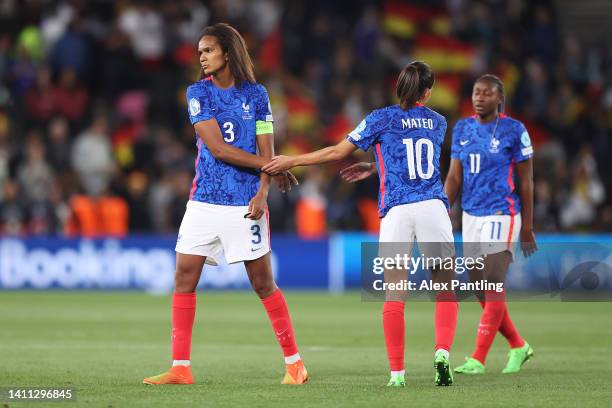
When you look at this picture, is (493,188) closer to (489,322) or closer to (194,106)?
(489,322)

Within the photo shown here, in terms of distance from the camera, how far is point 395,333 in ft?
26.4

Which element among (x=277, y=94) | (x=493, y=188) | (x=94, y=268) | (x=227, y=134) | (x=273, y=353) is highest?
(x=277, y=94)

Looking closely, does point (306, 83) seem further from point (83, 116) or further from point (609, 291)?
point (609, 291)

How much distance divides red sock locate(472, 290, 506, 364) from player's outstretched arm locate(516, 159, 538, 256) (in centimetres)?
50

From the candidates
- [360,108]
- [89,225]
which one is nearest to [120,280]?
[89,225]

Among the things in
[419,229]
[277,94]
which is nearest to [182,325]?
[419,229]

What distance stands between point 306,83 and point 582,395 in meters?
16.6

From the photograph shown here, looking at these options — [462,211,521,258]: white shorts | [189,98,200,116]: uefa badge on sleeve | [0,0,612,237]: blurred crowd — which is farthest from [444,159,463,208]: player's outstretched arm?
[0,0,612,237]: blurred crowd

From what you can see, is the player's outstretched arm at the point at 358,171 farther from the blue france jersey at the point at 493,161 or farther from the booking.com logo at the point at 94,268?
the booking.com logo at the point at 94,268

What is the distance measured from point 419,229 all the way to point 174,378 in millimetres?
1966

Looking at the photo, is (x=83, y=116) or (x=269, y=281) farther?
(x=83, y=116)

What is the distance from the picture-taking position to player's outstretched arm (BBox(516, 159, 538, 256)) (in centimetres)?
966

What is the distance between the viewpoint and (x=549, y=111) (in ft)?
78.5

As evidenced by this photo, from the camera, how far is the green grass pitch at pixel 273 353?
767cm
